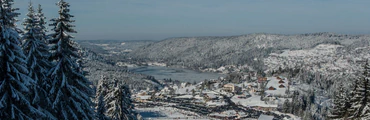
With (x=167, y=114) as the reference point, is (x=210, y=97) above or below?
below

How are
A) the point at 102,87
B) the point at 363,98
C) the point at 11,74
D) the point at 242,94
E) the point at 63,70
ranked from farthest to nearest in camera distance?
the point at 242,94 < the point at 102,87 < the point at 363,98 < the point at 63,70 < the point at 11,74

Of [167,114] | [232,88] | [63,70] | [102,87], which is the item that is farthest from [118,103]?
[232,88]

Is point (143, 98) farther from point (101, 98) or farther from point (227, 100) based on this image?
point (101, 98)

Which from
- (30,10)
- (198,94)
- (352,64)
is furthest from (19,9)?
(352,64)

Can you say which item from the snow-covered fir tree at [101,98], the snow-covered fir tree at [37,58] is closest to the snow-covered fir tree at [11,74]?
the snow-covered fir tree at [37,58]

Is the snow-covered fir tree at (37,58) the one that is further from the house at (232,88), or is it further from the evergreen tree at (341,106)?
the house at (232,88)

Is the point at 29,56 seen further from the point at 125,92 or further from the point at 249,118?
the point at 249,118

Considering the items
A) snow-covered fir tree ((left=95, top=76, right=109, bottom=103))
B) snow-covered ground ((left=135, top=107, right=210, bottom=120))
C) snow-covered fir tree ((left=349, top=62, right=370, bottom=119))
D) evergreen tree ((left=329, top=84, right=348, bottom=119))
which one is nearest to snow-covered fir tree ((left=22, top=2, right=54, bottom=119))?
snow-covered fir tree ((left=95, top=76, right=109, bottom=103))
